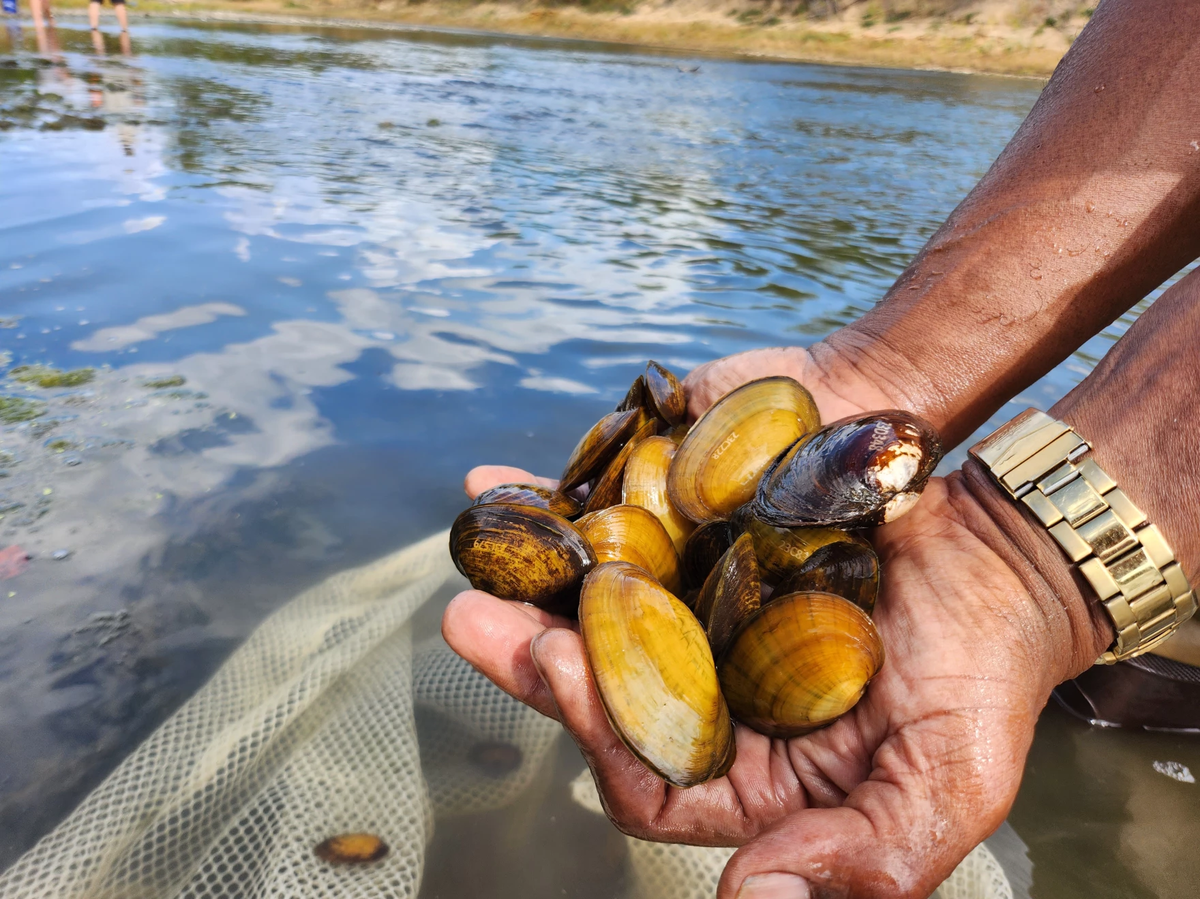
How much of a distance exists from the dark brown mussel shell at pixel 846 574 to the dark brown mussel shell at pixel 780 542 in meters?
0.11

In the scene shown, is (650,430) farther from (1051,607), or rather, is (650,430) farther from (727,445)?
(1051,607)

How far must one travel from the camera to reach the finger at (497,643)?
6.21 ft

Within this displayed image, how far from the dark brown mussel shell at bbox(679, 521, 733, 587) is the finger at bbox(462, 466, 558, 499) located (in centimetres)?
70

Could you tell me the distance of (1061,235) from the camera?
2777 mm

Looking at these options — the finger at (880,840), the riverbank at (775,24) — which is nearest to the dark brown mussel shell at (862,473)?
the finger at (880,840)

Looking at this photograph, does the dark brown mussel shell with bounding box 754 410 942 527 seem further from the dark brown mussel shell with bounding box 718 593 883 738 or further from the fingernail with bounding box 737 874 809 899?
the fingernail with bounding box 737 874 809 899

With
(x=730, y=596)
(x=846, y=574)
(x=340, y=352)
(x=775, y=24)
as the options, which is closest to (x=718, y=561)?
(x=730, y=596)

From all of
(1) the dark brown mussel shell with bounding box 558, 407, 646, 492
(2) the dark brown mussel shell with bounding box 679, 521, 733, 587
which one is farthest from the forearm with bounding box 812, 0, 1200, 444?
(2) the dark brown mussel shell with bounding box 679, 521, 733, 587

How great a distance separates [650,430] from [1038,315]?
1525mm

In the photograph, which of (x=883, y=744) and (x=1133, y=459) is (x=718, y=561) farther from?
(x=1133, y=459)

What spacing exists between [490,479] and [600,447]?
0.46 m

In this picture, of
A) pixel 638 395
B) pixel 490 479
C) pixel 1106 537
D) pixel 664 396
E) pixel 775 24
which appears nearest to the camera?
pixel 1106 537

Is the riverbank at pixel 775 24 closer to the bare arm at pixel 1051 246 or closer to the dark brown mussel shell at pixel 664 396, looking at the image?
the dark brown mussel shell at pixel 664 396

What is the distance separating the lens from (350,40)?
3494cm
